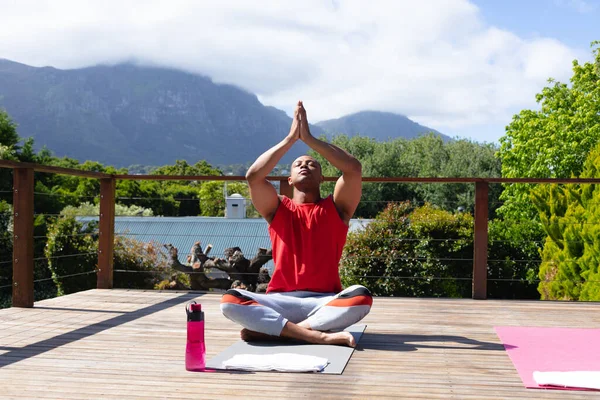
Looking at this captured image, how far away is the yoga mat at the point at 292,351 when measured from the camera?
2.48 m

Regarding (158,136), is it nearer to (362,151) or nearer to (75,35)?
(75,35)

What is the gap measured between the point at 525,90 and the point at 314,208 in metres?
91.5

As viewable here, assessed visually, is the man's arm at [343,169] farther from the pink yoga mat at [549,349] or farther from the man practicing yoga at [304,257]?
the pink yoga mat at [549,349]

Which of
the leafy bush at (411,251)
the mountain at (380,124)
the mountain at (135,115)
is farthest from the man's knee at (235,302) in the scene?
the mountain at (380,124)

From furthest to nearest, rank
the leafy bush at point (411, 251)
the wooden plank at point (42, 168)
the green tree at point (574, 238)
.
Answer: the green tree at point (574, 238), the leafy bush at point (411, 251), the wooden plank at point (42, 168)

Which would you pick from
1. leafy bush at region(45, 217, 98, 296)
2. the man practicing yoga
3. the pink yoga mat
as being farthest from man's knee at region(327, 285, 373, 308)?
leafy bush at region(45, 217, 98, 296)

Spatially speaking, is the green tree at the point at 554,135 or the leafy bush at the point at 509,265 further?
the green tree at the point at 554,135

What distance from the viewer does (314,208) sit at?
123 inches

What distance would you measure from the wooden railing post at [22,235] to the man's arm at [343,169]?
1.87m

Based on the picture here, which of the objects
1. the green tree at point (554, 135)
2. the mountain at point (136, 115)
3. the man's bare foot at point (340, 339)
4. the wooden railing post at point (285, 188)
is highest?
the mountain at point (136, 115)

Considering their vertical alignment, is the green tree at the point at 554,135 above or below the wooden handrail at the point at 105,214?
above

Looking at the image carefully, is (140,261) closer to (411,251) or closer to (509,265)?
(411,251)

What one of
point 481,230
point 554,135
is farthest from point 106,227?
point 554,135

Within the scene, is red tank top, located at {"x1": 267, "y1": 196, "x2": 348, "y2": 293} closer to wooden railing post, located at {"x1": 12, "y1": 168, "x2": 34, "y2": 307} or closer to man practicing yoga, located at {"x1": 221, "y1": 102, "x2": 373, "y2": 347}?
man practicing yoga, located at {"x1": 221, "y1": 102, "x2": 373, "y2": 347}
